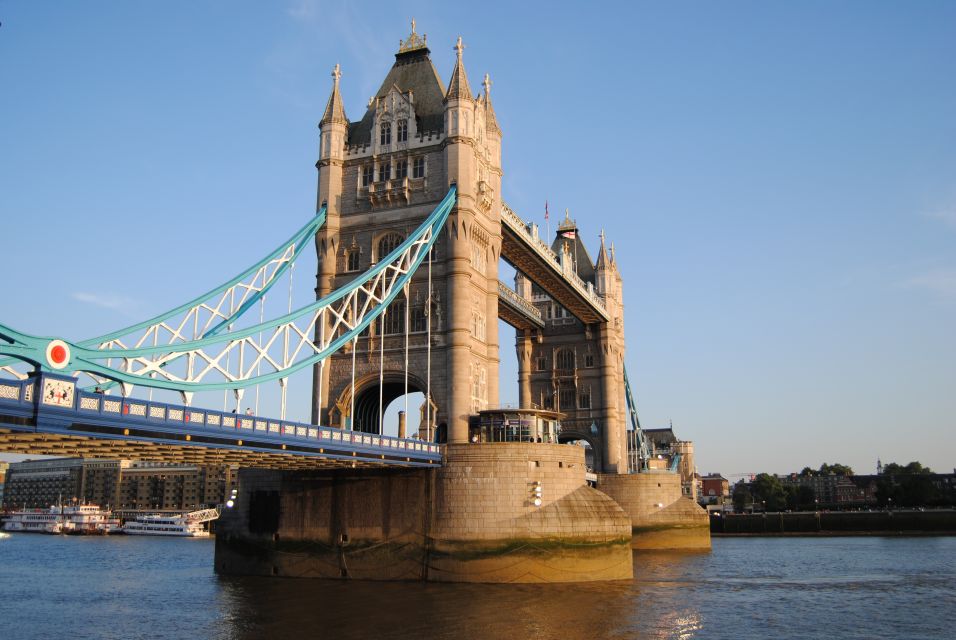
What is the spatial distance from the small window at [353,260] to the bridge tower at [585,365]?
34851mm

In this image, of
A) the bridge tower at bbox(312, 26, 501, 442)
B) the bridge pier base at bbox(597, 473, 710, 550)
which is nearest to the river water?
the bridge tower at bbox(312, 26, 501, 442)

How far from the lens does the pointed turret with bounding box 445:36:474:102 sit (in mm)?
52219

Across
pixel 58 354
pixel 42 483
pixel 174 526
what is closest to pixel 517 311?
pixel 58 354

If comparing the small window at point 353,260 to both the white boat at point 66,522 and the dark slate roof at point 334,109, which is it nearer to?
the dark slate roof at point 334,109

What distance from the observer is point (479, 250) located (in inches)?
2122

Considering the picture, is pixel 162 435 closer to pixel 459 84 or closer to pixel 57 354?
pixel 57 354

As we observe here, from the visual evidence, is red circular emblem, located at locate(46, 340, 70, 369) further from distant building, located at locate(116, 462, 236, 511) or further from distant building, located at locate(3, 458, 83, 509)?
distant building, located at locate(3, 458, 83, 509)

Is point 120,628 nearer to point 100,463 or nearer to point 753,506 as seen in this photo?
point 753,506

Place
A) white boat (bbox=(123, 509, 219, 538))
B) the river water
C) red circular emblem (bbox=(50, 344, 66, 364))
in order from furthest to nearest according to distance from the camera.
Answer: white boat (bbox=(123, 509, 219, 538)) → the river water → red circular emblem (bbox=(50, 344, 66, 364))

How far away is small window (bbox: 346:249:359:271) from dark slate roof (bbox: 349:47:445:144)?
7590mm

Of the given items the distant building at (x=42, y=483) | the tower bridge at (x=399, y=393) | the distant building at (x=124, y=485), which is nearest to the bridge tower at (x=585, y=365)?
the tower bridge at (x=399, y=393)

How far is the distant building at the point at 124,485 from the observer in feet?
531

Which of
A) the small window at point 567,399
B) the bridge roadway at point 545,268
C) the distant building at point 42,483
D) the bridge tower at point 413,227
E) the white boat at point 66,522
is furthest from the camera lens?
the distant building at point 42,483

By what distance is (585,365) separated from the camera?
3423 inches
